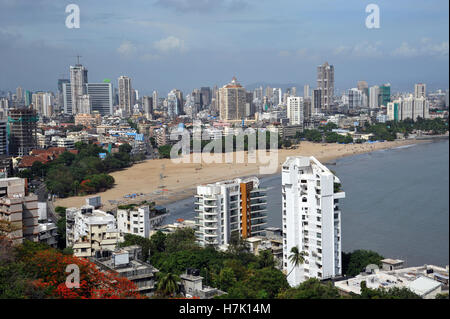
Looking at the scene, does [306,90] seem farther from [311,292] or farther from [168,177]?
[311,292]

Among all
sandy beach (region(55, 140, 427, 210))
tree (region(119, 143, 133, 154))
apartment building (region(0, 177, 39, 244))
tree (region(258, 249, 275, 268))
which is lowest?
sandy beach (region(55, 140, 427, 210))

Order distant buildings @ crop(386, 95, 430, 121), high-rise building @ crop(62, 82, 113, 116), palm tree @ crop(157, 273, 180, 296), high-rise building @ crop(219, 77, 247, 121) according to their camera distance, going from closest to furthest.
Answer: palm tree @ crop(157, 273, 180, 296) → high-rise building @ crop(219, 77, 247, 121) → distant buildings @ crop(386, 95, 430, 121) → high-rise building @ crop(62, 82, 113, 116)

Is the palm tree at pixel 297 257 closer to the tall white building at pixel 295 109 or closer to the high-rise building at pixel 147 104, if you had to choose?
the tall white building at pixel 295 109

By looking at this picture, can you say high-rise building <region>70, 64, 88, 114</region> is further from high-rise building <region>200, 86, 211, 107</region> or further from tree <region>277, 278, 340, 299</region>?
tree <region>277, 278, 340, 299</region>

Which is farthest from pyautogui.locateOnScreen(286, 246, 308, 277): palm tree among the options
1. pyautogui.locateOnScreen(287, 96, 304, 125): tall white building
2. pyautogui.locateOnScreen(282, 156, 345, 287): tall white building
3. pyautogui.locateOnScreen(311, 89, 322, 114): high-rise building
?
pyautogui.locateOnScreen(311, 89, 322, 114): high-rise building
